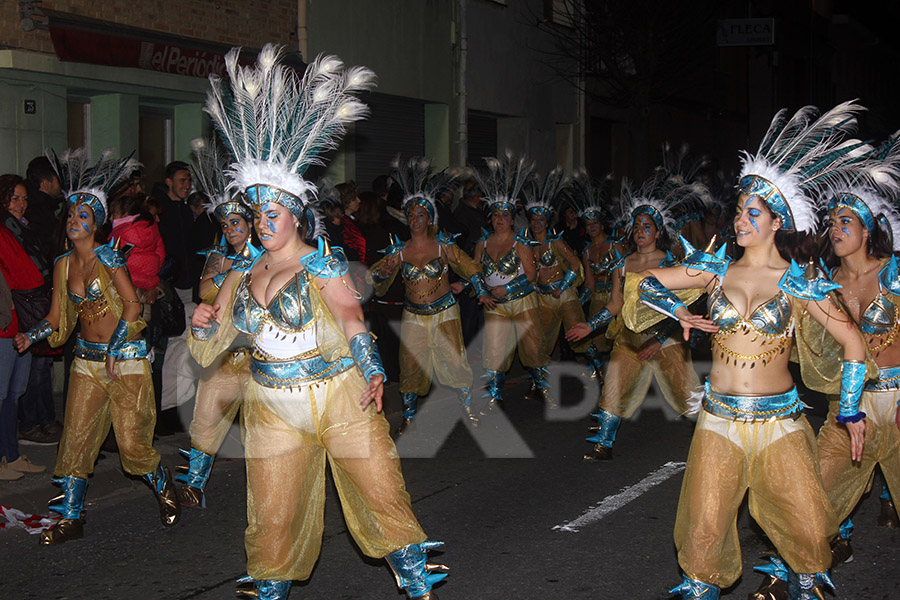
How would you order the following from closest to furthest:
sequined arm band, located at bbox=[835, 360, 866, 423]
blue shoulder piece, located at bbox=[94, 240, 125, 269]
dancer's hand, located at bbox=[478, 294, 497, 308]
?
sequined arm band, located at bbox=[835, 360, 866, 423]
blue shoulder piece, located at bbox=[94, 240, 125, 269]
dancer's hand, located at bbox=[478, 294, 497, 308]

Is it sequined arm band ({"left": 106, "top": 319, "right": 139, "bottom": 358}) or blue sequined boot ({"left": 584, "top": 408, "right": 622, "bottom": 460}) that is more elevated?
sequined arm band ({"left": 106, "top": 319, "right": 139, "bottom": 358})

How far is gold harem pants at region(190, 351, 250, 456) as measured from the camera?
693 cm

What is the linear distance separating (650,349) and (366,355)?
12.4 ft

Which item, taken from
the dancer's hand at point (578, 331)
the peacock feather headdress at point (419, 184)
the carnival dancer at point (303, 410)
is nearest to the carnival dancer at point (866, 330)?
the dancer's hand at point (578, 331)

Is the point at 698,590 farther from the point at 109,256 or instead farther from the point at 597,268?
the point at 597,268

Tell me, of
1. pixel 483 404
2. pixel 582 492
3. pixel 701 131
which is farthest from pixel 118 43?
pixel 701 131

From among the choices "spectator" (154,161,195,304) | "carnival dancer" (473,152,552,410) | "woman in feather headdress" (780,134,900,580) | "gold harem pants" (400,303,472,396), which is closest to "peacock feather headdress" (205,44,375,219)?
"woman in feather headdress" (780,134,900,580)

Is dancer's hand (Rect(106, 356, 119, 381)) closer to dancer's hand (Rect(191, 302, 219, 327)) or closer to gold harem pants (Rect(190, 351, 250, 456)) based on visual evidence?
gold harem pants (Rect(190, 351, 250, 456))

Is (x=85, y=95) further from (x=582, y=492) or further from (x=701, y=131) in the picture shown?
(x=701, y=131)

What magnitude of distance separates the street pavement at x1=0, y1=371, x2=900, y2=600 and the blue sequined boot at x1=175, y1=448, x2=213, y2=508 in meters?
0.07

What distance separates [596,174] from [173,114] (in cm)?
1469

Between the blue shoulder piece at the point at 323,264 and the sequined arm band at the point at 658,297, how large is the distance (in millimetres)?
1372

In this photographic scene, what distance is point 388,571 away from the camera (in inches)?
225

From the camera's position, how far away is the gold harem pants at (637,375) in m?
8.14
